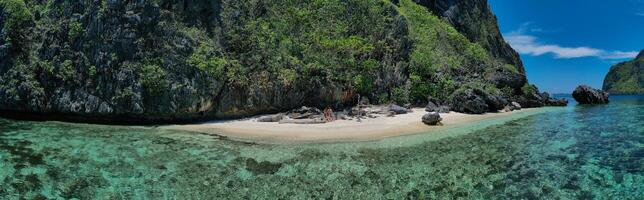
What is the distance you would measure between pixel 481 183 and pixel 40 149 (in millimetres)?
16269

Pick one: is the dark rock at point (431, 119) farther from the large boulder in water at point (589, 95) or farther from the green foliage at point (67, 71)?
the large boulder in water at point (589, 95)

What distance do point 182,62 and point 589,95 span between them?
5696cm

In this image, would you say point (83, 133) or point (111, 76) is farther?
point (111, 76)

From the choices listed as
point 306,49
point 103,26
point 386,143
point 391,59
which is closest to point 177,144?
point 386,143

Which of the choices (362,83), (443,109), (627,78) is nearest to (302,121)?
(362,83)

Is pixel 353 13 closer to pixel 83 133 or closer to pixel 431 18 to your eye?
pixel 431 18

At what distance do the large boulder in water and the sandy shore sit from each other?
4144 centimetres

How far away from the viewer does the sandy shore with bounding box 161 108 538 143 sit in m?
21.7

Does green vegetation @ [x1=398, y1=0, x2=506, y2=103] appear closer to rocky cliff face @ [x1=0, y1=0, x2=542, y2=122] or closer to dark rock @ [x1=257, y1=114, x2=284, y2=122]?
rocky cliff face @ [x1=0, y1=0, x2=542, y2=122]

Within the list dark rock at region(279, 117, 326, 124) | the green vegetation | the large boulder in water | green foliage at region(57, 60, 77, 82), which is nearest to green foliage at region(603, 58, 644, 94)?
the large boulder in water

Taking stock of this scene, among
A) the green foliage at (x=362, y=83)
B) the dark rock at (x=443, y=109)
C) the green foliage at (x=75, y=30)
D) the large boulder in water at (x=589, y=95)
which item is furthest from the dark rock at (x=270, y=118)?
the large boulder in water at (x=589, y=95)

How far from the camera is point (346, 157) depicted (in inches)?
664

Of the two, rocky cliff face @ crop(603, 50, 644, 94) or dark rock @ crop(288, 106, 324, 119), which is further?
rocky cliff face @ crop(603, 50, 644, 94)

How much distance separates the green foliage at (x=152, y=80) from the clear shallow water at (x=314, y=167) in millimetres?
4615
